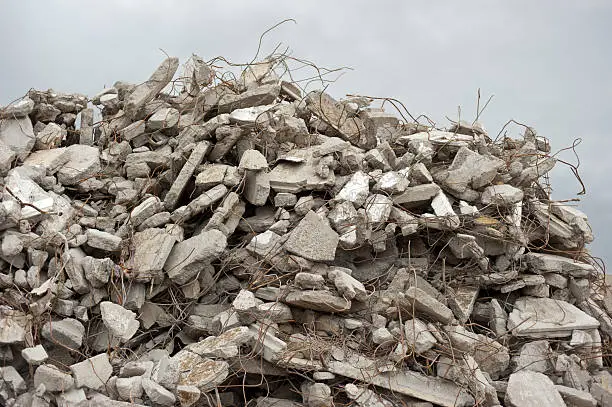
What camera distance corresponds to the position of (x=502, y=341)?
21.0 ft

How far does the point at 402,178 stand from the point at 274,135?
156cm

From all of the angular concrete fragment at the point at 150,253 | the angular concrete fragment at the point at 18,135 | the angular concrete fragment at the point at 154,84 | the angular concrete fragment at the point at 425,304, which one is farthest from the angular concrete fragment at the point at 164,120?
the angular concrete fragment at the point at 425,304

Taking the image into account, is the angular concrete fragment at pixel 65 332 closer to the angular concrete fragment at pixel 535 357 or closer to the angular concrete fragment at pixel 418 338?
the angular concrete fragment at pixel 418 338

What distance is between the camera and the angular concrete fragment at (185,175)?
6.57m

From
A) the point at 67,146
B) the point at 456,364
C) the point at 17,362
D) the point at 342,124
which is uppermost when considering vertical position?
the point at 342,124

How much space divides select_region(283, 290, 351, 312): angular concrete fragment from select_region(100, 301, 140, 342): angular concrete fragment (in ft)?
4.50

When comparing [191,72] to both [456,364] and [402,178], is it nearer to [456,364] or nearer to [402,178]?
[402,178]

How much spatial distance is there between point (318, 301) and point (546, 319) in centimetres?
265

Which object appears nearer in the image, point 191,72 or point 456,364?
point 456,364

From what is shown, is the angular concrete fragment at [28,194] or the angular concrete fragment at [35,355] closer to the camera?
the angular concrete fragment at [35,355]

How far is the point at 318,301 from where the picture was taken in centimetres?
561

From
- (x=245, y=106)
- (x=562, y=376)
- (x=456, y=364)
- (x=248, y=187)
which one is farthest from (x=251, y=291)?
(x=562, y=376)

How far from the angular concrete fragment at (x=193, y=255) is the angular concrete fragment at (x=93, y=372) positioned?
1085mm

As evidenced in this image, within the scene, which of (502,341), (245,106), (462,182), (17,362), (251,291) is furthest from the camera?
(245,106)
